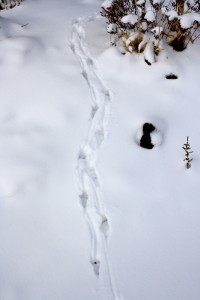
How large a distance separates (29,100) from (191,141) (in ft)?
6.62

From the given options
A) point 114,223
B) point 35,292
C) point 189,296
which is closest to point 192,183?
point 114,223

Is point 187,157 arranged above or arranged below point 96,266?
above

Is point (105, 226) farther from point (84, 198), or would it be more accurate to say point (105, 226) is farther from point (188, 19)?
point (188, 19)

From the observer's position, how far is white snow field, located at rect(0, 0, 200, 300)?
7.66ft

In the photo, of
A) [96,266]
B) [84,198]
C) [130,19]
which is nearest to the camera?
[96,266]

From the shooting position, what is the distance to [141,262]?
7.87ft

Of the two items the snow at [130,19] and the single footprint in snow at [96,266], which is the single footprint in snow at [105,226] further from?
the snow at [130,19]

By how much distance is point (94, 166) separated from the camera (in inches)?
121

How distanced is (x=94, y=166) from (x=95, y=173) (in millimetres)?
85

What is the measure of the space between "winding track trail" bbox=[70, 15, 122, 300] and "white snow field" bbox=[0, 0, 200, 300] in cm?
1

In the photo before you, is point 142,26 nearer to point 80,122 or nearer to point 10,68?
point 80,122

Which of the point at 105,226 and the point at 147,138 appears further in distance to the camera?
the point at 147,138

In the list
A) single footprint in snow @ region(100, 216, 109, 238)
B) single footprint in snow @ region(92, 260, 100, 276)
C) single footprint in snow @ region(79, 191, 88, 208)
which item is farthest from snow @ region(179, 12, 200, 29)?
single footprint in snow @ region(92, 260, 100, 276)

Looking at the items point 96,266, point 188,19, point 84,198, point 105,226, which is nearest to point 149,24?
point 188,19
